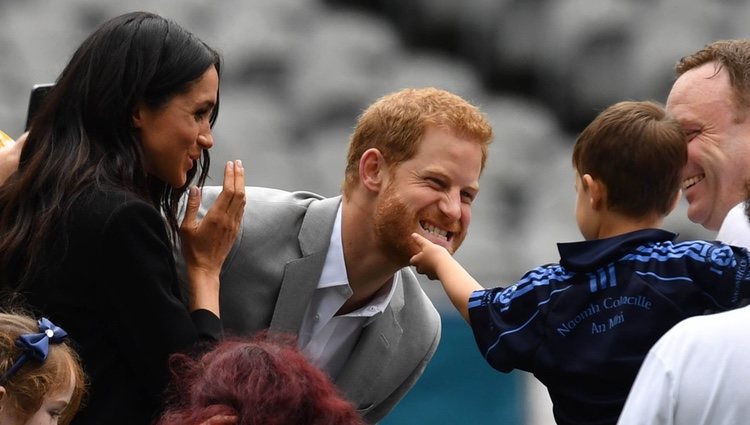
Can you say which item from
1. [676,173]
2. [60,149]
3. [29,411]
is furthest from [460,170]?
[29,411]

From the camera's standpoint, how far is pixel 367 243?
12.0 feet

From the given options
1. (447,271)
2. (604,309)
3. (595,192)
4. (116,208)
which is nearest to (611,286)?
(604,309)

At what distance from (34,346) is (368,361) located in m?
1.21

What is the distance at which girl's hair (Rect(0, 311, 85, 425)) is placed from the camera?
268cm

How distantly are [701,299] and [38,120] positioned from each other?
1.51 meters

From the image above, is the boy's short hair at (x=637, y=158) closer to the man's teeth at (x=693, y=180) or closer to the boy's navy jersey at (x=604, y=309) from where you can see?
the boy's navy jersey at (x=604, y=309)

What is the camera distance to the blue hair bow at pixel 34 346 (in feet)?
8.81

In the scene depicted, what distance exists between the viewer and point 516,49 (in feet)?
21.4

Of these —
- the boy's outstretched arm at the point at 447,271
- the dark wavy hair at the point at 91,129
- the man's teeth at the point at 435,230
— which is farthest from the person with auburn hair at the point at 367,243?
the dark wavy hair at the point at 91,129

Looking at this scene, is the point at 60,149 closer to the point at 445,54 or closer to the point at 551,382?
the point at 551,382

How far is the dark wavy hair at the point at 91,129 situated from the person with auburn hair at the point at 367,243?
0.55m

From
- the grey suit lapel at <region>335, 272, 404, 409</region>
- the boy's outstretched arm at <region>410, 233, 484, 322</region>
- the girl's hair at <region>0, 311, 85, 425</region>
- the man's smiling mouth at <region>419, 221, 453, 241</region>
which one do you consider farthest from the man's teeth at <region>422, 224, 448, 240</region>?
the girl's hair at <region>0, 311, 85, 425</region>

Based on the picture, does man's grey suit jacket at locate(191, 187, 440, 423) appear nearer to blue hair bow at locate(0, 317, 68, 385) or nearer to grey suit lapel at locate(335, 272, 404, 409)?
grey suit lapel at locate(335, 272, 404, 409)

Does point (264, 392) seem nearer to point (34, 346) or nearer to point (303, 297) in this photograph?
point (34, 346)
